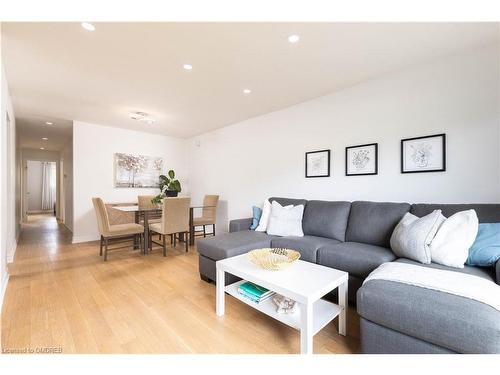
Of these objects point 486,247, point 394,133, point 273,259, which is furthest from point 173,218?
point 486,247

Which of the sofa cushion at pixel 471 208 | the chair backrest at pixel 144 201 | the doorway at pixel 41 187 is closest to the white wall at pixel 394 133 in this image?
the sofa cushion at pixel 471 208

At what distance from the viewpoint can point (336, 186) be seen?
9.82ft

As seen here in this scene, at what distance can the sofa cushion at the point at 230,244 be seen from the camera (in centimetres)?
225

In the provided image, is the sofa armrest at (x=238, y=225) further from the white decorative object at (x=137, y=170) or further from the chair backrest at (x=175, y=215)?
the white decorative object at (x=137, y=170)

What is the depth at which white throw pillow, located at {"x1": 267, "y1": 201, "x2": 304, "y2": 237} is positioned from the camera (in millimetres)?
2734

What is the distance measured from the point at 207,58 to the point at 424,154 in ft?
7.77

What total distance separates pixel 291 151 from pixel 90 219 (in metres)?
4.08

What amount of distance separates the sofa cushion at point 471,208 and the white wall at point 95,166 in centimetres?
498

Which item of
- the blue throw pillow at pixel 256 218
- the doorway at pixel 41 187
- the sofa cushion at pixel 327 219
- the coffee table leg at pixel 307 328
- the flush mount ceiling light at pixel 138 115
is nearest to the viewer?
the coffee table leg at pixel 307 328

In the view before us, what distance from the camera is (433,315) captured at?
3.55 ft

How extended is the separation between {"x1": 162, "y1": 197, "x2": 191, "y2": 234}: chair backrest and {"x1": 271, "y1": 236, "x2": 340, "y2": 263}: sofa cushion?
1.69 meters

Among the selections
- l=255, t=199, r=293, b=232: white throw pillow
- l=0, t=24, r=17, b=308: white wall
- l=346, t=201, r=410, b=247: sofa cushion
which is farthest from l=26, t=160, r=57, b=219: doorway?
l=346, t=201, r=410, b=247: sofa cushion

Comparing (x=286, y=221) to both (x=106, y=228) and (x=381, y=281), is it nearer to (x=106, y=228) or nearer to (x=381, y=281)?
(x=381, y=281)

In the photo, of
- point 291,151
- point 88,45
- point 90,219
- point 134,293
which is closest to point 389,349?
point 134,293
